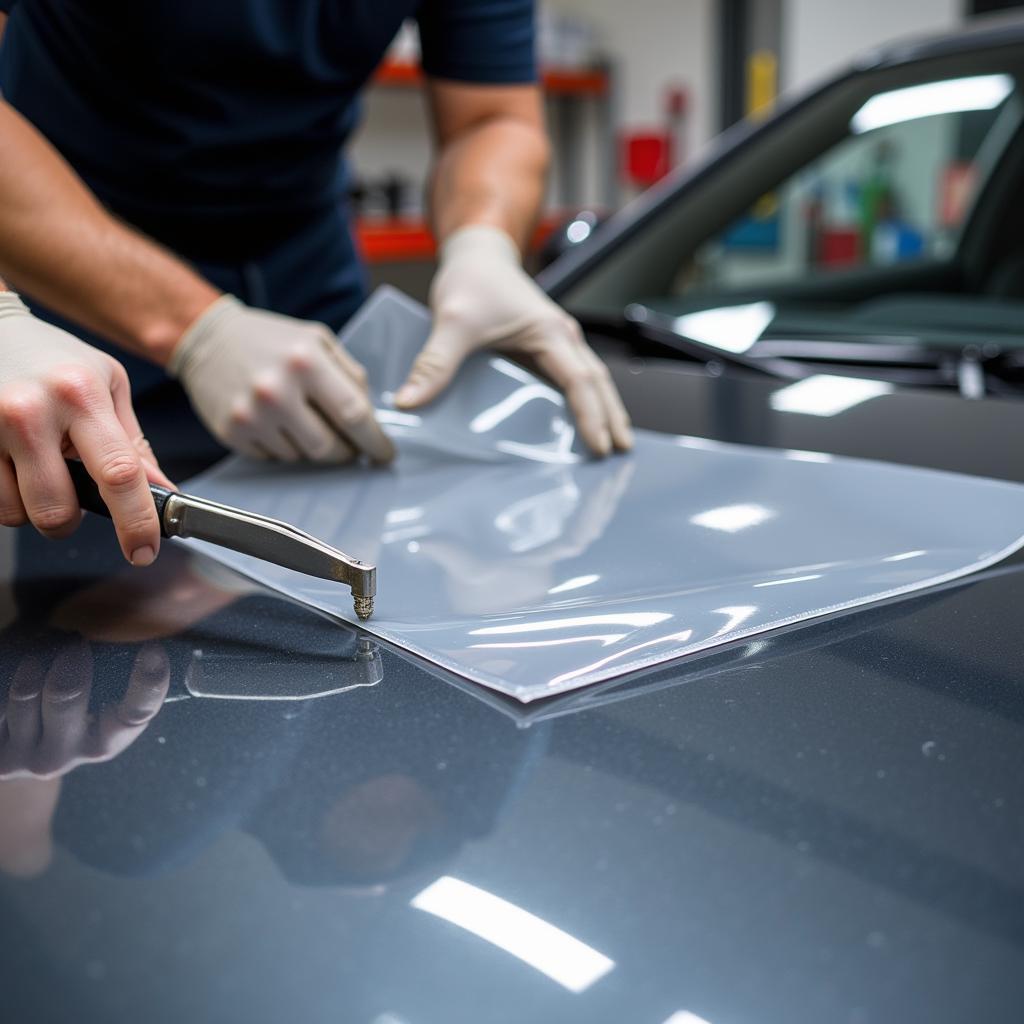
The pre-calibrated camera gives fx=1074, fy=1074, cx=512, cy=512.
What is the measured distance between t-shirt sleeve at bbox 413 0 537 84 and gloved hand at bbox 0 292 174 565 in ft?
3.01

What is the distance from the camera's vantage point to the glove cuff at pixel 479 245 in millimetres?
1198

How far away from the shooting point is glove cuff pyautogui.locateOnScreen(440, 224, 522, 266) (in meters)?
1.20

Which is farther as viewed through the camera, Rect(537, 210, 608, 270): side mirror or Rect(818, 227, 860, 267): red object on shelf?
Rect(818, 227, 860, 267): red object on shelf

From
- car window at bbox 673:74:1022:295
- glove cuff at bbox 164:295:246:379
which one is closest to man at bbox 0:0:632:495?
glove cuff at bbox 164:295:246:379

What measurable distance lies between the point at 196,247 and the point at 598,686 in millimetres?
1017

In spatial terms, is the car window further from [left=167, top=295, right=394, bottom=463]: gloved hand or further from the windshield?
[left=167, top=295, right=394, bottom=463]: gloved hand

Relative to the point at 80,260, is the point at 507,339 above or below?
below

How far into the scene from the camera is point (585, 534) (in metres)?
0.75

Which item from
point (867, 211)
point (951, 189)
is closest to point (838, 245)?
point (867, 211)

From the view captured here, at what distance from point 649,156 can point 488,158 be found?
3680mm

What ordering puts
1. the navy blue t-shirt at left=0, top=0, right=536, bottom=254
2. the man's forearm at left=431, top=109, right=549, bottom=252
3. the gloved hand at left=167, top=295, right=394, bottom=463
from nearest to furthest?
the gloved hand at left=167, top=295, right=394, bottom=463 < the navy blue t-shirt at left=0, top=0, right=536, bottom=254 < the man's forearm at left=431, top=109, right=549, bottom=252

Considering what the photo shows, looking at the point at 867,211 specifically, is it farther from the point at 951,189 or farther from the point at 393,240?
the point at 393,240

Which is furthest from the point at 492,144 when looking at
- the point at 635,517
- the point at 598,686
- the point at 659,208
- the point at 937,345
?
the point at 598,686

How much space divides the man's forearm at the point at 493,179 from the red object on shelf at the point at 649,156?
3526mm
